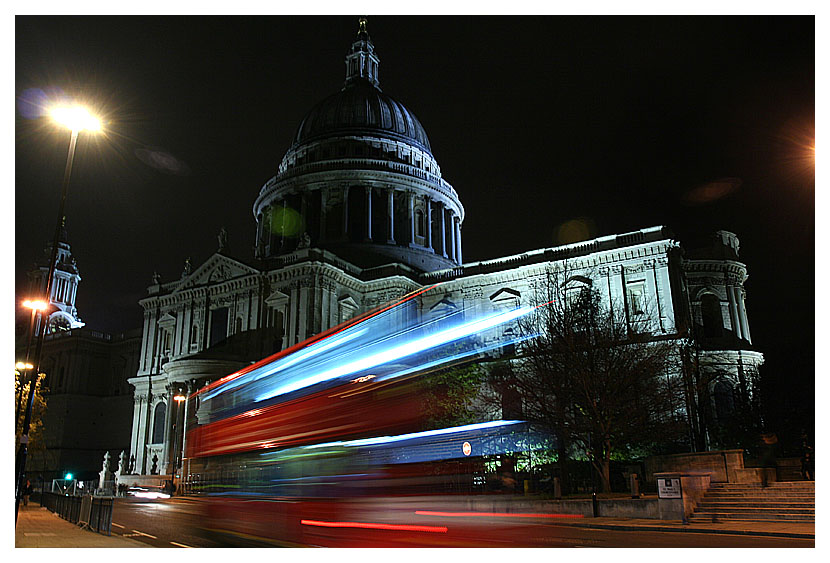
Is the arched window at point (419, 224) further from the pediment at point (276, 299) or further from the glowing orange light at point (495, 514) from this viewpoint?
the glowing orange light at point (495, 514)

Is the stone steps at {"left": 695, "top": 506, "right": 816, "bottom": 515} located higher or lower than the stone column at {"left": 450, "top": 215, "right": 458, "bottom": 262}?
lower

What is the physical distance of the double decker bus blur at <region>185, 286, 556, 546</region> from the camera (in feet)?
37.0

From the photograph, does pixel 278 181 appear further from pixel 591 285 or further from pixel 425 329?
pixel 425 329

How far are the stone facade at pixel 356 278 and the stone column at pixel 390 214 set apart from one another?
115 millimetres

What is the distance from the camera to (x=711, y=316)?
160ft

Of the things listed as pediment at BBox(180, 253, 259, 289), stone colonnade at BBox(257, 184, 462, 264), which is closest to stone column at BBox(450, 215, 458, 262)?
stone colonnade at BBox(257, 184, 462, 264)

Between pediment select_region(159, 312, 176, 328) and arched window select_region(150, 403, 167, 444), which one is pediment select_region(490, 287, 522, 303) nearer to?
pediment select_region(159, 312, 176, 328)

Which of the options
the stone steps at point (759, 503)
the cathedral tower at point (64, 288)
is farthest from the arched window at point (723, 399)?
the cathedral tower at point (64, 288)

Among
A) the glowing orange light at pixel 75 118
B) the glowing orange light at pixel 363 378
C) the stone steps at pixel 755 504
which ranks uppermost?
the glowing orange light at pixel 75 118

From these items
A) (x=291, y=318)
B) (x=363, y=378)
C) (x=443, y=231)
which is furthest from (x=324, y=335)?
(x=443, y=231)

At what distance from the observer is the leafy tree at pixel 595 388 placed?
26562 mm

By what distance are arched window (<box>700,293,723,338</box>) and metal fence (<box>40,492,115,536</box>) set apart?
40987 millimetres

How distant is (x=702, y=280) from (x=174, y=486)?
37488 millimetres

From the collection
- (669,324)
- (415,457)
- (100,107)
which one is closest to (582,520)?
Answer: (415,457)
